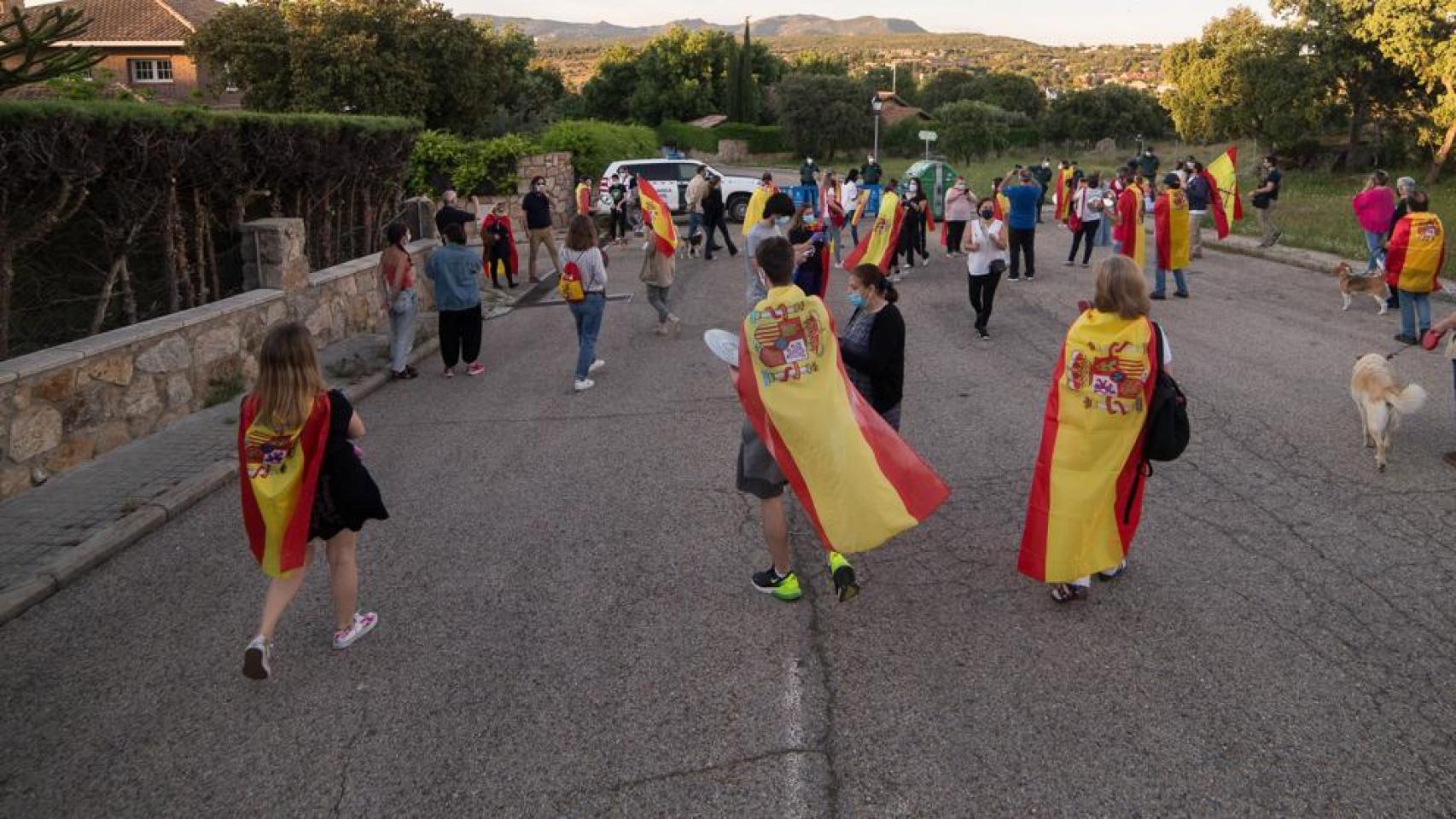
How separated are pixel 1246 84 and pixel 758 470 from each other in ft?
113

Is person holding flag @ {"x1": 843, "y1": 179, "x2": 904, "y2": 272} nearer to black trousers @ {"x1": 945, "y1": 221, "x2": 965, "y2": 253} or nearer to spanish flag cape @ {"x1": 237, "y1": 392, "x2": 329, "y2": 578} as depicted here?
black trousers @ {"x1": 945, "y1": 221, "x2": 965, "y2": 253}

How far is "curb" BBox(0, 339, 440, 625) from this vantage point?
513cm

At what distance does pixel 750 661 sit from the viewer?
4.31 meters

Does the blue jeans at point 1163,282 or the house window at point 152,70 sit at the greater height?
the house window at point 152,70

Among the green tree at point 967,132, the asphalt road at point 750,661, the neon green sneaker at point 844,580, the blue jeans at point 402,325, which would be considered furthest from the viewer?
the green tree at point 967,132

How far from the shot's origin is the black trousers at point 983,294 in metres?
11.1

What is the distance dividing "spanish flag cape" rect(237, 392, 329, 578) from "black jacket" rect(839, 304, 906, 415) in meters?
2.56

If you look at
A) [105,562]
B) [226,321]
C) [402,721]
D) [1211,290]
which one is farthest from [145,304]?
[1211,290]

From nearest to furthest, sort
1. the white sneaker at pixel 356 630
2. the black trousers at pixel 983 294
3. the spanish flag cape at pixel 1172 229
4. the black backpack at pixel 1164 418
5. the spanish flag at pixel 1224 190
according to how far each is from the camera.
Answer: the black backpack at pixel 1164 418
the white sneaker at pixel 356 630
the black trousers at pixel 983 294
the spanish flag cape at pixel 1172 229
the spanish flag at pixel 1224 190

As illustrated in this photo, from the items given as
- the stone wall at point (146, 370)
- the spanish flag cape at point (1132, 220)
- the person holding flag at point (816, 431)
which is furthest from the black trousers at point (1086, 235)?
the person holding flag at point (816, 431)

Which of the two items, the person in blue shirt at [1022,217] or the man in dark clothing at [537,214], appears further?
the man in dark clothing at [537,214]

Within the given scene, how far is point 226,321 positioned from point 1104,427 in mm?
7652

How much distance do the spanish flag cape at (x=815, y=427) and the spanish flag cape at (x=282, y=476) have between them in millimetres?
1899

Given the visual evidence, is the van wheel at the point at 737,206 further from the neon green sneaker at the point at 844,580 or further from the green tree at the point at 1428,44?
the neon green sneaker at the point at 844,580
